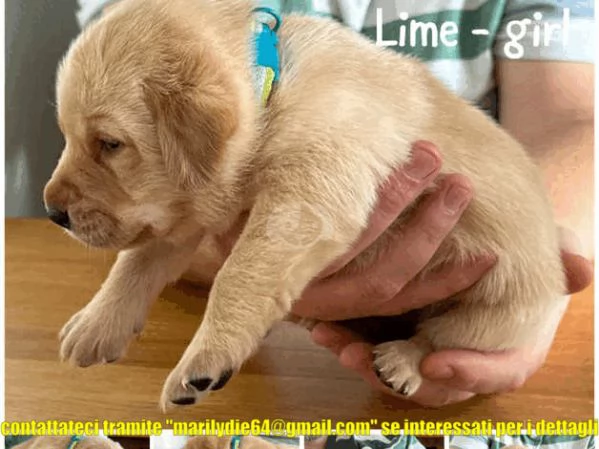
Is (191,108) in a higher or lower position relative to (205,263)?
higher

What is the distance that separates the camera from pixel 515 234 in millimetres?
980

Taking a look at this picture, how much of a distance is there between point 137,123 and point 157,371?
376 millimetres

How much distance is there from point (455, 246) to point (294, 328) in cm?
25

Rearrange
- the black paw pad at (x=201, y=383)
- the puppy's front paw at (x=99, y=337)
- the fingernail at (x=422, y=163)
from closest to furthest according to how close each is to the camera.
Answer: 1. the black paw pad at (x=201, y=383)
2. the fingernail at (x=422, y=163)
3. the puppy's front paw at (x=99, y=337)

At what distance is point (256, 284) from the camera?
2.59 feet

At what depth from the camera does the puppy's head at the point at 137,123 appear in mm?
779

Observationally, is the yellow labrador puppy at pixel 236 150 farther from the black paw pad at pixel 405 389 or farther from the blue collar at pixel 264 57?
the black paw pad at pixel 405 389

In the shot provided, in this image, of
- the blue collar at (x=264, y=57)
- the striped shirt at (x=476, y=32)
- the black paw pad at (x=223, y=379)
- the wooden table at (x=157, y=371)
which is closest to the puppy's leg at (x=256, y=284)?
the black paw pad at (x=223, y=379)

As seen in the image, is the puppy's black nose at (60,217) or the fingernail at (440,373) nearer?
the puppy's black nose at (60,217)

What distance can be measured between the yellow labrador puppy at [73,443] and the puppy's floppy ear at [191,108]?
443 millimetres

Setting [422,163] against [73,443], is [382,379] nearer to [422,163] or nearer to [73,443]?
[422,163]

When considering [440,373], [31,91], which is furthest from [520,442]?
[31,91]

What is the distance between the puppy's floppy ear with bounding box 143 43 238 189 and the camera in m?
0.77

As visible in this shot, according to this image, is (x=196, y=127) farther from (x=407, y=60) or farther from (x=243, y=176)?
(x=407, y=60)
